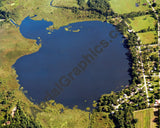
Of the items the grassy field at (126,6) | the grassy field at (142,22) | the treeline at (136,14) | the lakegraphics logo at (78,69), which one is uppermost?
the grassy field at (126,6)

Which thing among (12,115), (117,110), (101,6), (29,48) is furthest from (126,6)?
(12,115)

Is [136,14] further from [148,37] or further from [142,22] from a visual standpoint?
[148,37]

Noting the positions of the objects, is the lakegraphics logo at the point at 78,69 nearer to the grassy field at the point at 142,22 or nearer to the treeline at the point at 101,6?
the grassy field at the point at 142,22

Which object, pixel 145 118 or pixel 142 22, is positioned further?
pixel 142 22

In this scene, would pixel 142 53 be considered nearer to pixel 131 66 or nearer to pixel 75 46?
pixel 131 66

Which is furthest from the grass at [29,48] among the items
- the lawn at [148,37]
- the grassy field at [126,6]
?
the lawn at [148,37]

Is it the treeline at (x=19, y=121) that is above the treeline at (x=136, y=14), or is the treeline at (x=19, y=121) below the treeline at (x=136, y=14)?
below

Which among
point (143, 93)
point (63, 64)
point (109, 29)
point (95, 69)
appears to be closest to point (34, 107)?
point (63, 64)
